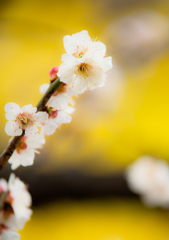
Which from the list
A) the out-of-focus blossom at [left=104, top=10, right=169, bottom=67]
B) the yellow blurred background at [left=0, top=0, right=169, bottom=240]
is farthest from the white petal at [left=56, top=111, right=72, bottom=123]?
the out-of-focus blossom at [left=104, top=10, right=169, bottom=67]

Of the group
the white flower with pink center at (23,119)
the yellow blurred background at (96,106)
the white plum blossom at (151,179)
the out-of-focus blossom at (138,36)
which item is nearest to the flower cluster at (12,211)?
the white flower with pink center at (23,119)

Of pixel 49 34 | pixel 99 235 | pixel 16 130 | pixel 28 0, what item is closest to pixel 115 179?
pixel 99 235

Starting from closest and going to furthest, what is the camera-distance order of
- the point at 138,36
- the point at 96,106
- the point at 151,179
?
1. the point at 151,179
2. the point at 96,106
3. the point at 138,36

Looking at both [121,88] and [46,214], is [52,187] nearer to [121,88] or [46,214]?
[46,214]

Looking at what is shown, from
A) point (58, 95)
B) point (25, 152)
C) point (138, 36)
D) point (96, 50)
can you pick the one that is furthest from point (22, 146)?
point (138, 36)

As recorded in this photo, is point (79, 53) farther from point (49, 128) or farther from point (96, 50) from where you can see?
point (49, 128)
